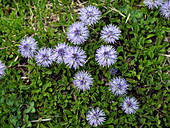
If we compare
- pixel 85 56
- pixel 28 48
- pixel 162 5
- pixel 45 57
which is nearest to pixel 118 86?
pixel 85 56

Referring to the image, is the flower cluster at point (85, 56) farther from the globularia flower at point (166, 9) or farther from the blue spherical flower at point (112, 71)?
the globularia flower at point (166, 9)

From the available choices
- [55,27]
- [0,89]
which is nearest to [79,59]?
A: [55,27]

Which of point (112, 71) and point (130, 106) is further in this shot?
point (112, 71)

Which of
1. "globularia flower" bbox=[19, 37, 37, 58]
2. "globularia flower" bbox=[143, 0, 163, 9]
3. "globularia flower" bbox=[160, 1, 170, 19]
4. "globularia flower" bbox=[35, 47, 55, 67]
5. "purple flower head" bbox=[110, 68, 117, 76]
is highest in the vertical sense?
"globularia flower" bbox=[143, 0, 163, 9]

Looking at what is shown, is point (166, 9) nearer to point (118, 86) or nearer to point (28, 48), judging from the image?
point (118, 86)

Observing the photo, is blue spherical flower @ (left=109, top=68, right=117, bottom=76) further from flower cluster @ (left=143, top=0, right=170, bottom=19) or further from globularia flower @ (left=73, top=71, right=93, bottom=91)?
flower cluster @ (left=143, top=0, right=170, bottom=19)

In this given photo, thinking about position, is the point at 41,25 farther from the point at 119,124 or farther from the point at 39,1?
the point at 119,124

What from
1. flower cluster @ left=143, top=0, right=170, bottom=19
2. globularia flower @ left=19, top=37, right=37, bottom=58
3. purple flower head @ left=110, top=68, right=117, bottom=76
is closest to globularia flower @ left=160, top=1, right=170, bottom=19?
flower cluster @ left=143, top=0, right=170, bottom=19

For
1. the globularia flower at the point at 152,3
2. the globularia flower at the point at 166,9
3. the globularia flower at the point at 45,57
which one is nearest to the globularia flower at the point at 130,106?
the globularia flower at the point at 45,57
